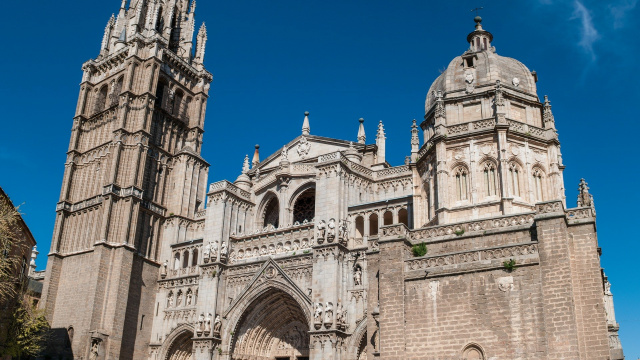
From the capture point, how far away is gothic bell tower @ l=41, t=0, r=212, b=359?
38.3 m

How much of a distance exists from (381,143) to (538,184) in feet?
41.4

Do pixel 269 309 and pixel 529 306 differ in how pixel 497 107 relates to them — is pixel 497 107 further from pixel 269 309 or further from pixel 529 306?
pixel 269 309

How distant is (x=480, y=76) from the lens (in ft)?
107

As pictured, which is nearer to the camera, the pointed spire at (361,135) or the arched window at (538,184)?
the arched window at (538,184)

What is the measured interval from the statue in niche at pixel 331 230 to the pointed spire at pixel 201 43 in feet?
78.3

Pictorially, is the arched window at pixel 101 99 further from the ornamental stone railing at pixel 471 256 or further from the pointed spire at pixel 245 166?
the ornamental stone railing at pixel 471 256

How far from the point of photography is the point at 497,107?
99.5 ft

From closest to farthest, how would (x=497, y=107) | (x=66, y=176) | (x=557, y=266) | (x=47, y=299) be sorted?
(x=557, y=266) < (x=497, y=107) < (x=47, y=299) < (x=66, y=176)

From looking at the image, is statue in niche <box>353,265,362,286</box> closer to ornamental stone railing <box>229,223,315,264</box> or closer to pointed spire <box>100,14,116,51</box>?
ornamental stone railing <box>229,223,315,264</box>

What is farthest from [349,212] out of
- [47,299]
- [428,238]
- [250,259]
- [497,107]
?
[47,299]

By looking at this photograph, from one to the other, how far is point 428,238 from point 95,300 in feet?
77.8

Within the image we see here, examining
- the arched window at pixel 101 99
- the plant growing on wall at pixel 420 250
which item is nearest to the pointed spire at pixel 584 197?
the plant growing on wall at pixel 420 250

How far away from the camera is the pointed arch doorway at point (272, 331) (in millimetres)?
35594

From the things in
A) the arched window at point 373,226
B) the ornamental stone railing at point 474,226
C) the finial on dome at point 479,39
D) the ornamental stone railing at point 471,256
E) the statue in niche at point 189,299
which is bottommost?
the ornamental stone railing at point 471,256
